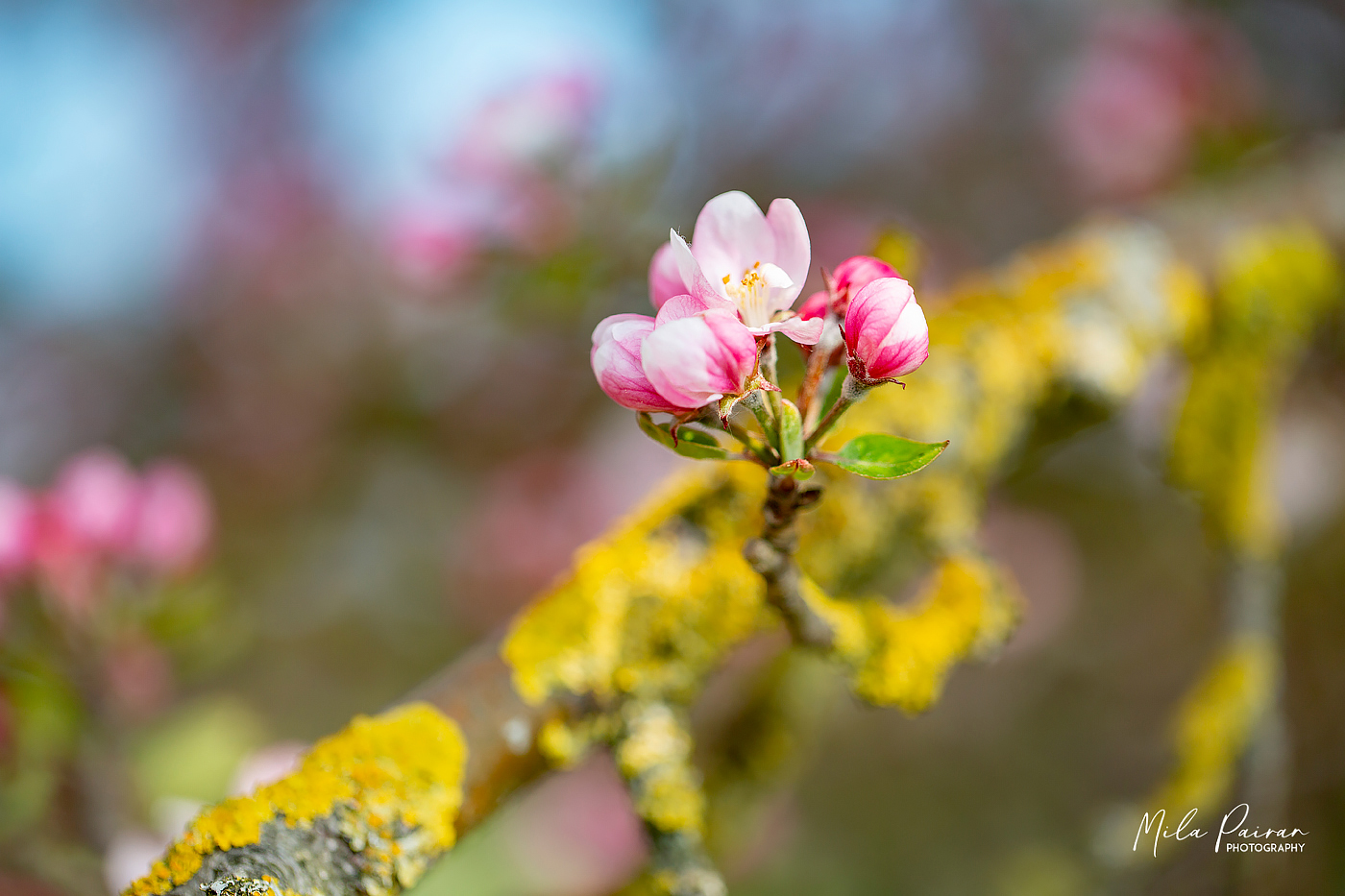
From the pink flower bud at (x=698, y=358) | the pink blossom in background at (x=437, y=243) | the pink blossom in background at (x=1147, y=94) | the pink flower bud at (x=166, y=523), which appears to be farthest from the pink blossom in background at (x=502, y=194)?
the pink blossom in background at (x=1147, y=94)

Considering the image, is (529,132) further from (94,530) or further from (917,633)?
(917,633)

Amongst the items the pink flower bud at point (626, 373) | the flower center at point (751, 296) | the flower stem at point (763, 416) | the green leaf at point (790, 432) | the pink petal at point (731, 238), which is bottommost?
the green leaf at point (790, 432)

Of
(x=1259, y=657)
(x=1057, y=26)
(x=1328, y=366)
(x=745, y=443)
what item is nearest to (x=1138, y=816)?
(x=1259, y=657)

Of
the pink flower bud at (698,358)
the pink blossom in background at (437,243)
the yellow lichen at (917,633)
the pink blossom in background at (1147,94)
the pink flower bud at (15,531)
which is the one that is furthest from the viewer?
the pink blossom in background at (1147,94)

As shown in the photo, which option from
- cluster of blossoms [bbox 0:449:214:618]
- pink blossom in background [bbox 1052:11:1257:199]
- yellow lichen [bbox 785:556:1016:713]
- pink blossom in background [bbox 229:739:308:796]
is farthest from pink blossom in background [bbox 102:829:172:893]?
pink blossom in background [bbox 1052:11:1257:199]

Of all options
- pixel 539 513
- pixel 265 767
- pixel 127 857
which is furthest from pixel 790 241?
pixel 539 513

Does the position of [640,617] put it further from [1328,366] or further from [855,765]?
[1328,366]

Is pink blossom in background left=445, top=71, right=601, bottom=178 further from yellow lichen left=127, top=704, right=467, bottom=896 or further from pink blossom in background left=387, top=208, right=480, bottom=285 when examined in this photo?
yellow lichen left=127, top=704, right=467, bottom=896

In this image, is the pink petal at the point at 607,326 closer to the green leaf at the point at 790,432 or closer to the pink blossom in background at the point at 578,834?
the green leaf at the point at 790,432
